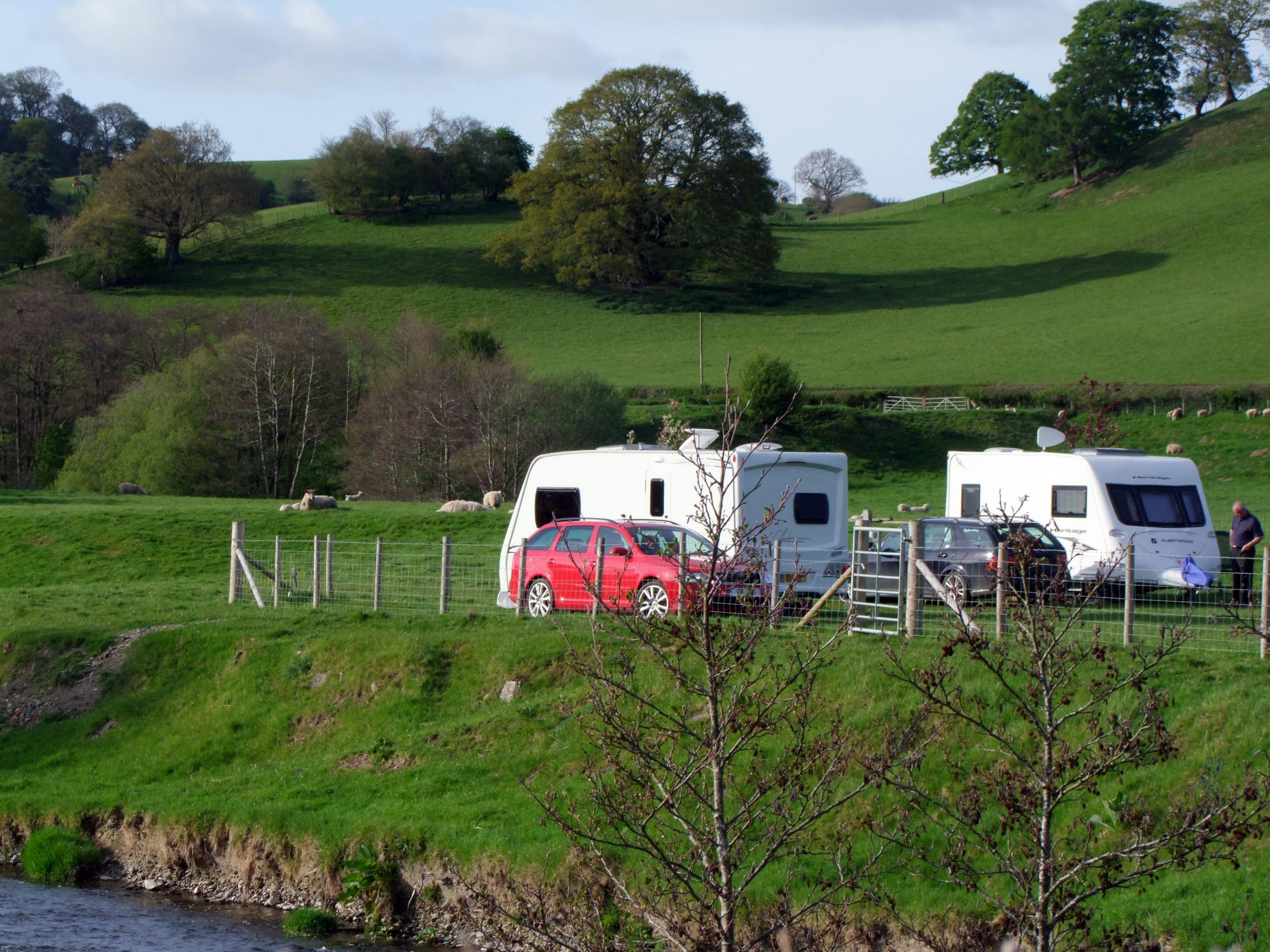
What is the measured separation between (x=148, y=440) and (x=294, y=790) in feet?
112

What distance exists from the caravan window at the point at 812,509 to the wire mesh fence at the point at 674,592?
0.85 meters

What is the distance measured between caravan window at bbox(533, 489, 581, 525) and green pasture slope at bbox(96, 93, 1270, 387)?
128 feet

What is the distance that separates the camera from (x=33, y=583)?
85.6ft

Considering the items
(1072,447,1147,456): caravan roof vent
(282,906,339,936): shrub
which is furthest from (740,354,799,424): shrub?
(282,906,339,936): shrub

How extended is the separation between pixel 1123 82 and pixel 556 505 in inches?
3421

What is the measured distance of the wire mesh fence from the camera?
42.2ft

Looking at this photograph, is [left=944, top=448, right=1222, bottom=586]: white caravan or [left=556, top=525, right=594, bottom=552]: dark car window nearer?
[left=556, top=525, right=594, bottom=552]: dark car window

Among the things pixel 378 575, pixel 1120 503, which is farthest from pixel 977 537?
pixel 378 575

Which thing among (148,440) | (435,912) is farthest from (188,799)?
(148,440)

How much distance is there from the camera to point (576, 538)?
56.3 feet

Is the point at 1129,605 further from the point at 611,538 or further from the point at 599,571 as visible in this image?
the point at 611,538

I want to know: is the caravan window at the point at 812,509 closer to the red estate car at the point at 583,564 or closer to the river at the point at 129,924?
the red estate car at the point at 583,564

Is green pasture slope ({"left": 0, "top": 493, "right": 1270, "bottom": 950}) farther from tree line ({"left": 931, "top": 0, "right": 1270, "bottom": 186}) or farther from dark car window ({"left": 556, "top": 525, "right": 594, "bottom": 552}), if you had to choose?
tree line ({"left": 931, "top": 0, "right": 1270, "bottom": 186})

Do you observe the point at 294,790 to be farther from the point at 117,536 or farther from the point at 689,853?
the point at 117,536
